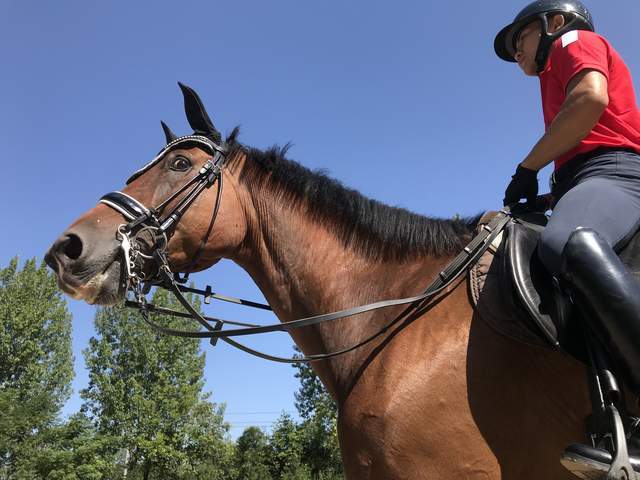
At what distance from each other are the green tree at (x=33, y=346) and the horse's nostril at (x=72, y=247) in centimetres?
3963

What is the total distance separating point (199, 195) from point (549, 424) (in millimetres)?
3001

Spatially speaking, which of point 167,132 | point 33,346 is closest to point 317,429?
point 33,346

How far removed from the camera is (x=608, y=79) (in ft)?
10.3

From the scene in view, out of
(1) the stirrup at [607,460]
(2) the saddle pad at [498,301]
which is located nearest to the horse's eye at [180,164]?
(2) the saddle pad at [498,301]

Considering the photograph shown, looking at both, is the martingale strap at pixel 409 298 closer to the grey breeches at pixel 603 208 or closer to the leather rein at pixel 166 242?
the leather rein at pixel 166 242

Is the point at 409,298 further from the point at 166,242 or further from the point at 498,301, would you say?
the point at 166,242

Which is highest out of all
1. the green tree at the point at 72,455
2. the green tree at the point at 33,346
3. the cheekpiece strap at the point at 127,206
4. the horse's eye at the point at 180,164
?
the green tree at the point at 33,346

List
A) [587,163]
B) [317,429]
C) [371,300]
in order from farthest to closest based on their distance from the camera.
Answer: [317,429]
[371,300]
[587,163]

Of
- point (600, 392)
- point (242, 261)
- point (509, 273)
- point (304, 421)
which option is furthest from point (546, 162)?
point (304, 421)

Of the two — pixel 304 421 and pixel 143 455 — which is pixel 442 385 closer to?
pixel 143 455

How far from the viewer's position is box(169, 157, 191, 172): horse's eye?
4.17 metres

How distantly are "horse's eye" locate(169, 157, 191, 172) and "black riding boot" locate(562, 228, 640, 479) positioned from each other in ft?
10.0

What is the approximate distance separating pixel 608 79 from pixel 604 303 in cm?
165

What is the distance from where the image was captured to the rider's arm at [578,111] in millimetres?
2838
